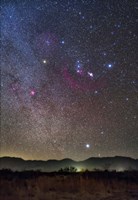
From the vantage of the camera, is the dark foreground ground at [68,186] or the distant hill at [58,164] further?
the distant hill at [58,164]

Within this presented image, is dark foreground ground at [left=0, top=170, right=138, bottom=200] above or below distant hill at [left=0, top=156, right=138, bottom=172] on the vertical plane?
below

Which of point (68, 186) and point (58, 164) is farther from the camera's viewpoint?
point (58, 164)

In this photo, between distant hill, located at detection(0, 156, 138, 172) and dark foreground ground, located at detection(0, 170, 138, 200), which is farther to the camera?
distant hill, located at detection(0, 156, 138, 172)

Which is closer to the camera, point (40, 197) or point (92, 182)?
point (40, 197)

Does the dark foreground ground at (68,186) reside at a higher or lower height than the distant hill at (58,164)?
lower

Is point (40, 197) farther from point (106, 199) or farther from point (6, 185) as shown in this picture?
point (106, 199)

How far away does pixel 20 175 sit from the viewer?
2452 centimetres

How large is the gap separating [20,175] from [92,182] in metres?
4.59

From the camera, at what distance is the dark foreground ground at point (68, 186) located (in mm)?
23297

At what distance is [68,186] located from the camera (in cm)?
2467

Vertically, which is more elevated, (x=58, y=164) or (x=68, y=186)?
(x=58, y=164)

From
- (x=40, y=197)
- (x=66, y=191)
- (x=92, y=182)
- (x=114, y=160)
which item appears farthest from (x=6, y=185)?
(x=114, y=160)

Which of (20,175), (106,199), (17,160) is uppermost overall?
(17,160)

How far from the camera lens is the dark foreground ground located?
76.4 ft
